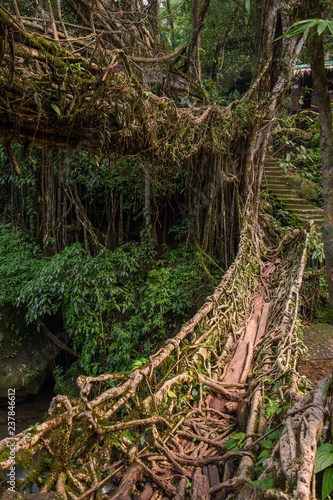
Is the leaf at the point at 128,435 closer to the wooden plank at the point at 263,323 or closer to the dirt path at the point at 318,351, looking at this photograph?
the wooden plank at the point at 263,323

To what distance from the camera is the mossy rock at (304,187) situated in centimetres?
789

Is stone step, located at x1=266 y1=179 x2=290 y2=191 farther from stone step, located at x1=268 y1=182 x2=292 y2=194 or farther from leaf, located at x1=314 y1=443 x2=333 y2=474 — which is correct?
leaf, located at x1=314 y1=443 x2=333 y2=474

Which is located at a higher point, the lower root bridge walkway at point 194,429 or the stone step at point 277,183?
the stone step at point 277,183

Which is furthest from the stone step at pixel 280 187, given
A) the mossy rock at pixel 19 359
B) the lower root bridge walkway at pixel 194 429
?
the mossy rock at pixel 19 359

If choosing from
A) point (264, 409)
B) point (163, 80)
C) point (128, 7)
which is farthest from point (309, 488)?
point (128, 7)

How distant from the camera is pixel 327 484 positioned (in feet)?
3.58

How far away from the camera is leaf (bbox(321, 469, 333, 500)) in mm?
1070

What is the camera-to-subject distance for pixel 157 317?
452cm

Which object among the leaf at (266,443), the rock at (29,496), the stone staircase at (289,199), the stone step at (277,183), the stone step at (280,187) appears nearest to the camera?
the rock at (29,496)

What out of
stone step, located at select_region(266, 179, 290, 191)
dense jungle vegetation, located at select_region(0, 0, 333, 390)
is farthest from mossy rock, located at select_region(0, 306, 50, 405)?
stone step, located at select_region(266, 179, 290, 191)

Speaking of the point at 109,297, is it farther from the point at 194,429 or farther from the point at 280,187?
the point at 280,187

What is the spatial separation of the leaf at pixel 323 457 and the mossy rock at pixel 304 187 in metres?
7.41

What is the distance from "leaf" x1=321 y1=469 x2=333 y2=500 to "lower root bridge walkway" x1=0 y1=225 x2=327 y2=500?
0.05 m

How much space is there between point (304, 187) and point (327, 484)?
768 centimetres
